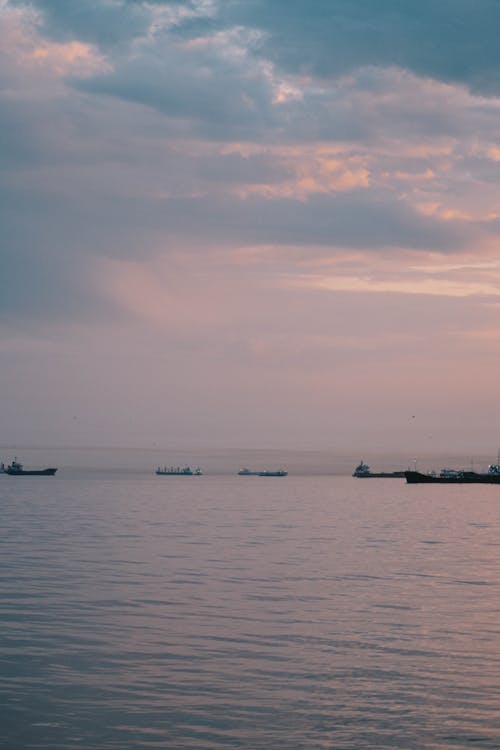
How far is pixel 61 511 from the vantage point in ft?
423

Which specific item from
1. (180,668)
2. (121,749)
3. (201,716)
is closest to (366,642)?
(180,668)

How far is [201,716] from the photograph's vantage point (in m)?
26.0

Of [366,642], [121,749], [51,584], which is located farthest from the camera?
[51,584]

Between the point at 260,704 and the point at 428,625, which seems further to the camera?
the point at 428,625

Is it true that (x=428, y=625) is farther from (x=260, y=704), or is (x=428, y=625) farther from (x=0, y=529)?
(x=0, y=529)

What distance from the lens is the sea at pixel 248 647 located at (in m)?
25.0

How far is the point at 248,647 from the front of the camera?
35344 millimetres

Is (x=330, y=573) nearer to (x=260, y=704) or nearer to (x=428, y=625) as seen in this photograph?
(x=428, y=625)

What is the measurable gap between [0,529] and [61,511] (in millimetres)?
34782

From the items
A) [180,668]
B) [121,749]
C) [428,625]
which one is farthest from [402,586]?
[121,749]

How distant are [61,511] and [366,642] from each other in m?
97.3

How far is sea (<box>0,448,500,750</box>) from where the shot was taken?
2502 centimetres

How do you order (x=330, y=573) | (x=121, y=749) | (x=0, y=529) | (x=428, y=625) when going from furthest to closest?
(x=0, y=529), (x=330, y=573), (x=428, y=625), (x=121, y=749)

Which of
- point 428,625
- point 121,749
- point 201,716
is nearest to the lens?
point 121,749
